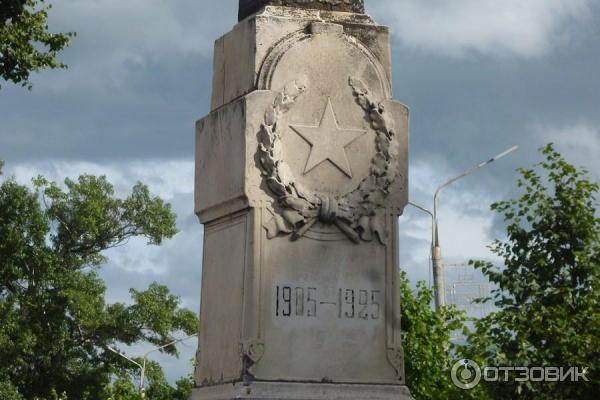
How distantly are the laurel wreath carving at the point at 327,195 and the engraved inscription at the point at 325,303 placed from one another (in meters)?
0.41

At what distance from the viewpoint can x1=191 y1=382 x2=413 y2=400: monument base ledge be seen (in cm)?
1043

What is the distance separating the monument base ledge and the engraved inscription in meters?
0.54

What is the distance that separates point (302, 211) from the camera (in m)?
10.8

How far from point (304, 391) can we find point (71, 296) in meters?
33.7

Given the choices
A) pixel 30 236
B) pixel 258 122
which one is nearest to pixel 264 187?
pixel 258 122

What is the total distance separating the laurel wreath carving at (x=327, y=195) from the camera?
10828mm

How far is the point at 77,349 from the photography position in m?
45.3

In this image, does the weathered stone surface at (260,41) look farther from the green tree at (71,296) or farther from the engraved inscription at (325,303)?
the green tree at (71,296)

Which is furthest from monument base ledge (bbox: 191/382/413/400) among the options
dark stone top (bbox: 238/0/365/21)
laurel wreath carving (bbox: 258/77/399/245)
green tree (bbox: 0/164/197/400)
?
green tree (bbox: 0/164/197/400)

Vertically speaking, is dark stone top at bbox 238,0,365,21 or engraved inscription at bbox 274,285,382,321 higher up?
dark stone top at bbox 238,0,365,21

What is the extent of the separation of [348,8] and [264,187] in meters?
1.88

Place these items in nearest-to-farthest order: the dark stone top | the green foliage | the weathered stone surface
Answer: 1. the weathered stone surface
2. the dark stone top
3. the green foliage

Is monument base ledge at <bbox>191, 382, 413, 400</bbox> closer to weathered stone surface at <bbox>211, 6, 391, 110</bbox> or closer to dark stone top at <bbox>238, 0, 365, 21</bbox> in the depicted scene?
weathered stone surface at <bbox>211, 6, 391, 110</bbox>

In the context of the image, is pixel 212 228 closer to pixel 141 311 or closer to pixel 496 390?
pixel 496 390
